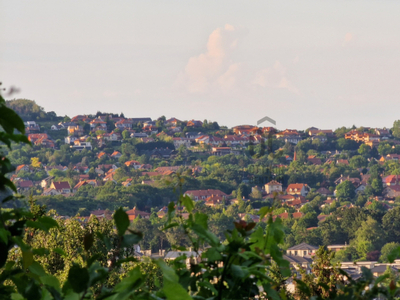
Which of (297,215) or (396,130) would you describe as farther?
(396,130)

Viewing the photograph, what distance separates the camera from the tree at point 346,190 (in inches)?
2051

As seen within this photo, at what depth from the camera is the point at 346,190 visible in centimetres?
5262

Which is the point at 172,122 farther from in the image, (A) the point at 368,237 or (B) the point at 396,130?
(A) the point at 368,237

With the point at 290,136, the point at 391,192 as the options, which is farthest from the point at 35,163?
the point at 391,192

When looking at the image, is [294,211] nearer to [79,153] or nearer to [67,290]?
[79,153]

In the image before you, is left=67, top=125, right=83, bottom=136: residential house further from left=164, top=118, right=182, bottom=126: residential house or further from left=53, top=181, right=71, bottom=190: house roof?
left=53, top=181, right=71, bottom=190: house roof

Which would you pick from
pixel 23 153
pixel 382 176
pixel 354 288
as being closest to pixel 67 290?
pixel 354 288

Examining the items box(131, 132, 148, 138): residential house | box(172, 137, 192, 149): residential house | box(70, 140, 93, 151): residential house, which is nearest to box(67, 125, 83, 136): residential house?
box(70, 140, 93, 151): residential house

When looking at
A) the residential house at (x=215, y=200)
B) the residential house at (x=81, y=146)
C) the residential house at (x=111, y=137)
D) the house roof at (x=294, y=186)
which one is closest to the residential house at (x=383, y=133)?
the house roof at (x=294, y=186)

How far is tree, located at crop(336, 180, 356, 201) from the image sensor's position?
5209 cm

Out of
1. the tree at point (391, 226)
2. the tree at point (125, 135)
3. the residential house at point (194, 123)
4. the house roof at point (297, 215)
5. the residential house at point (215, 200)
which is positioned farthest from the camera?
the residential house at point (194, 123)

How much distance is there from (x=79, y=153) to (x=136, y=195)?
62.5ft

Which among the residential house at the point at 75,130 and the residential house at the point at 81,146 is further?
the residential house at the point at 75,130

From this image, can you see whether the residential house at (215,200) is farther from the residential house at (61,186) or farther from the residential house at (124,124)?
the residential house at (124,124)
